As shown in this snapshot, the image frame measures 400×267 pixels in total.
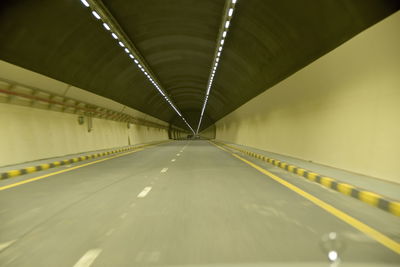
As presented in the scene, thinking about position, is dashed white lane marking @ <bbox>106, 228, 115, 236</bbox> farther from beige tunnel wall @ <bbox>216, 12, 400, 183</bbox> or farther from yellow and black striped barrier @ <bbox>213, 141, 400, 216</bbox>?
beige tunnel wall @ <bbox>216, 12, 400, 183</bbox>

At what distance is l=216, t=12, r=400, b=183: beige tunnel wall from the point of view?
827 centimetres

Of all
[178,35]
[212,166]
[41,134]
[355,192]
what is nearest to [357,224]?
[355,192]

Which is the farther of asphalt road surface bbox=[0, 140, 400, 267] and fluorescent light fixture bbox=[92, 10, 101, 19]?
fluorescent light fixture bbox=[92, 10, 101, 19]

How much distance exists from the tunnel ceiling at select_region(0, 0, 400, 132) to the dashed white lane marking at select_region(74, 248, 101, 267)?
853 cm

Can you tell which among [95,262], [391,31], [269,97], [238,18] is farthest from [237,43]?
[95,262]

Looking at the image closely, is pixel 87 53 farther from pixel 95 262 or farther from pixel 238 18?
pixel 95 262

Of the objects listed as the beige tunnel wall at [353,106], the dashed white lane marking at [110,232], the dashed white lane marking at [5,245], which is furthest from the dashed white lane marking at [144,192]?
the beige tunnel wall at [353,106]

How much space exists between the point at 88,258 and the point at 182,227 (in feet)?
5.18

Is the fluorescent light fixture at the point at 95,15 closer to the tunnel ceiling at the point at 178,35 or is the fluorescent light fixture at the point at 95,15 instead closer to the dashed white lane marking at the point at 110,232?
the tunnel ceiling at the point at 178,35

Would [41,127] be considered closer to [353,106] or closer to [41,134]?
[41,134]

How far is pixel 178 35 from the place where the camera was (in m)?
19.9

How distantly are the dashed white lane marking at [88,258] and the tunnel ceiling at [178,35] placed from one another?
8534 mm

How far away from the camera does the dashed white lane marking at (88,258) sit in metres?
3.47

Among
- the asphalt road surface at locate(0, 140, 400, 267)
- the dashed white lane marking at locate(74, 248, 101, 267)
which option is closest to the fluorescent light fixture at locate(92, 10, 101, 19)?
the asphalt road surface at locate(0, 140, 400, 267)
